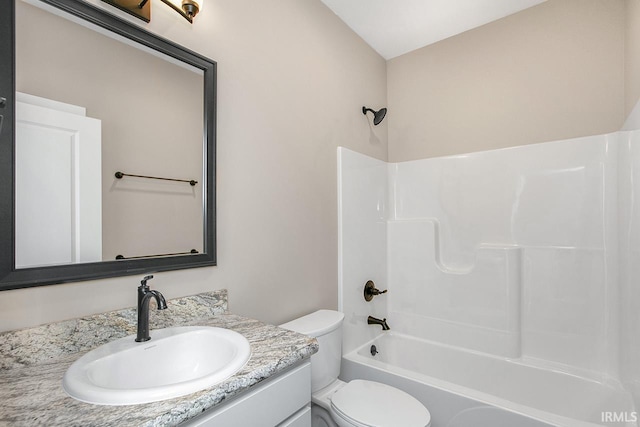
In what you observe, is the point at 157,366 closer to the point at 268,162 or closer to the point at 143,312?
the point at 143,312

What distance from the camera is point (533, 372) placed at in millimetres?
1869

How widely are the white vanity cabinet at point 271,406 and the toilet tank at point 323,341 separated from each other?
504 mm

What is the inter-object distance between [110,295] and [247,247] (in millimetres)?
583

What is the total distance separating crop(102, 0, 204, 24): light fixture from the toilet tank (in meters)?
1.43

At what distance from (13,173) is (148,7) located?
0.73 m

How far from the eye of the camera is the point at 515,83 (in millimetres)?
2070

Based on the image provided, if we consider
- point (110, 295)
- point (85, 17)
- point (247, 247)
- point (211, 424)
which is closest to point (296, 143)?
point (247, 247)

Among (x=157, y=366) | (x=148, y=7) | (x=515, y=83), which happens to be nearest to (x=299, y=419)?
(x=157, y=366)

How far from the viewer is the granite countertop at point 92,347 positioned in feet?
1.98

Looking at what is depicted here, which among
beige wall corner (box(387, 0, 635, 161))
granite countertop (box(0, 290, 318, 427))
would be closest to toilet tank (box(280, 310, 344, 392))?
granite countertop (box(0, 290, 318, 427))

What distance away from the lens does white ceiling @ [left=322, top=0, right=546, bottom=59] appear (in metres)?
1.97

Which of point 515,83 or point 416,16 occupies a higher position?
point 416,16

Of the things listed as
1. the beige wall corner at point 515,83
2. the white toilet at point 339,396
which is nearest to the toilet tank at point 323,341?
the white toilet at point 339,396
